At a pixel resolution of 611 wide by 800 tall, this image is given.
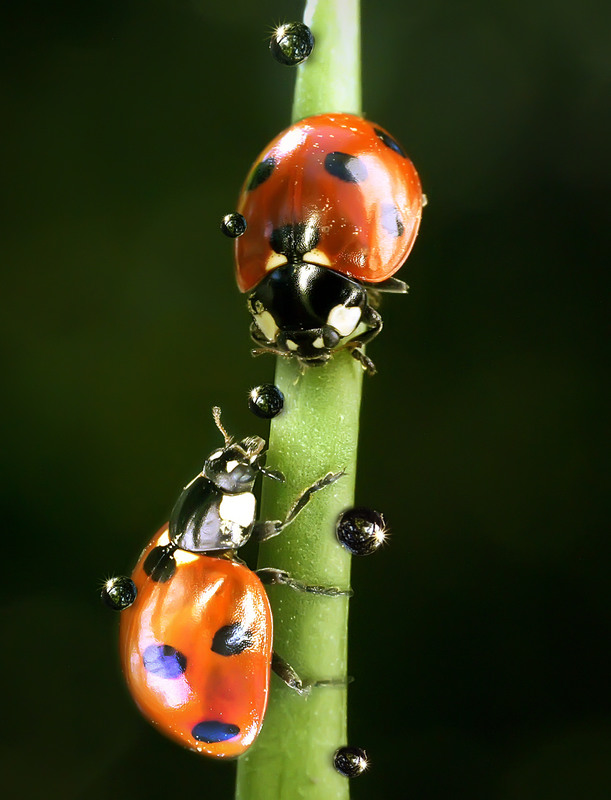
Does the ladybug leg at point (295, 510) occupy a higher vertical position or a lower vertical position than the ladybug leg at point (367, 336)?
lower

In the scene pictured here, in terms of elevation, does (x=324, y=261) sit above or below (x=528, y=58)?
below

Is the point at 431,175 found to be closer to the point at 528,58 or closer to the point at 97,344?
the point at 528,58

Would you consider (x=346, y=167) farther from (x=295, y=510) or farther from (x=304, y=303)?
(x=295, y=510)

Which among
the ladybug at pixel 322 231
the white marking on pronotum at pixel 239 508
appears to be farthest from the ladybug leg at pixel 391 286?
the white marking on pronotum at pixel 239 508

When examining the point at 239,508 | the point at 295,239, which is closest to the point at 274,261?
the point at 295,239

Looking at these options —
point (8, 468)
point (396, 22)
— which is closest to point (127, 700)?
point (8, 468)

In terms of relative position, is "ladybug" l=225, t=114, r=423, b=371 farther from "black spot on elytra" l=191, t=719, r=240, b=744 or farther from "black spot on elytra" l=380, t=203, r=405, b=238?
"black spot on elytra" l=191, t=719, r=240, b=744

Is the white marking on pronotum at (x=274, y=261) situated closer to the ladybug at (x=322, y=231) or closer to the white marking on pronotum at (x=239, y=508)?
the ladybug at (x=322, y=231)
